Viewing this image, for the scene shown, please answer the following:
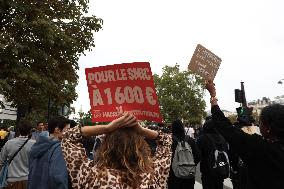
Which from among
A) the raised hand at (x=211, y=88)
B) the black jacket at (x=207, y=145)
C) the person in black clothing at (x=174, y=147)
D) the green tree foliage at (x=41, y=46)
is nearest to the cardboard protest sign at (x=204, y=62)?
the raised hand at (x=211, y=88)

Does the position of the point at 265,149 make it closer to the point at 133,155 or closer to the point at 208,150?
the point at 133,155

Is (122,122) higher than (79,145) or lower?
higher

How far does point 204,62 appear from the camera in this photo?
492 centimetres

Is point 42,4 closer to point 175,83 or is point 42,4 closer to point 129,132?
point 129,132

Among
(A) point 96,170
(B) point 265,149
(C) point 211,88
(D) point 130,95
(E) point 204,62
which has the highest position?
(E) point 204,62

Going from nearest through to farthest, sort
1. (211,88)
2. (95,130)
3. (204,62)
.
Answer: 1. (95,130)
2. (211,88)
3. (204,62)

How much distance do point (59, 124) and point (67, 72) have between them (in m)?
13.6

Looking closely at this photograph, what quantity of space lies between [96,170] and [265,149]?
1263 mm

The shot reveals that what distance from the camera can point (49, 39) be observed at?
54.4ft

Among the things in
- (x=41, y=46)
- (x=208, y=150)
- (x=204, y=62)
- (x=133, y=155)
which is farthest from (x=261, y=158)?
(x=41, y=46)

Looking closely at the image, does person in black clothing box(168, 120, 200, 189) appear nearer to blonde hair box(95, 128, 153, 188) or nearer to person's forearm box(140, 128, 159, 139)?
person's forearm box(140, 128, 159, 139)

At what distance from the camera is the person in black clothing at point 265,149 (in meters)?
3.22

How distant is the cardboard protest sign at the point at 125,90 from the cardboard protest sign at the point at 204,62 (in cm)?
186

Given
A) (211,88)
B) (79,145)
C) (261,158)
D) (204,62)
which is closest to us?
(79,145)
